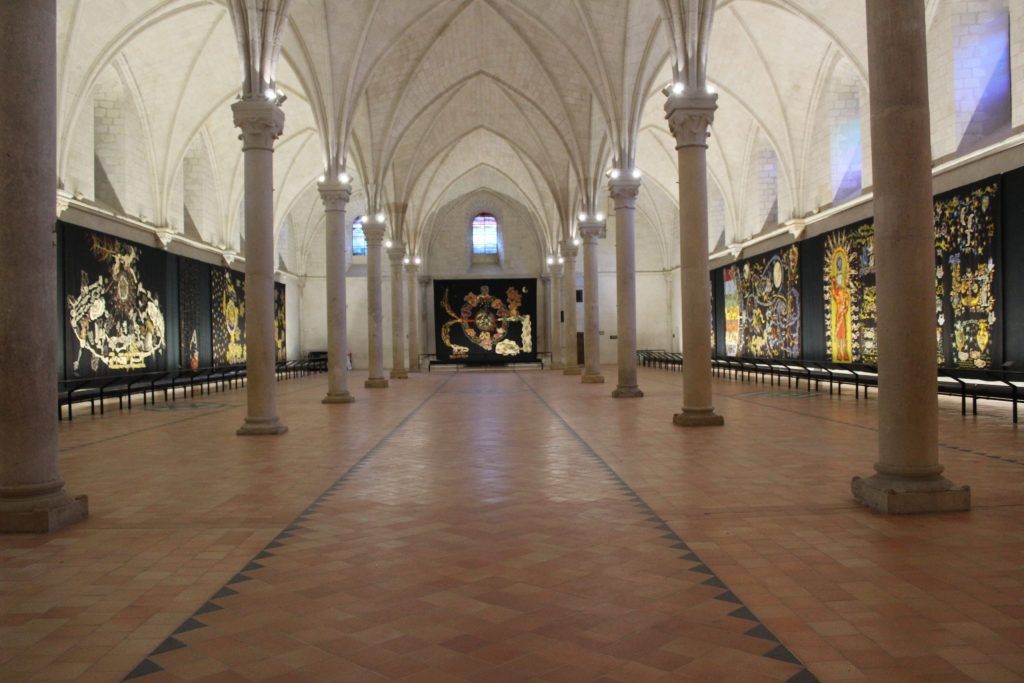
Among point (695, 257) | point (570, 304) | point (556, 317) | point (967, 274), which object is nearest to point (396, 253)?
point (570, 304)

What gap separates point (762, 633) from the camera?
3475mm

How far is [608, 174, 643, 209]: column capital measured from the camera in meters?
18.2

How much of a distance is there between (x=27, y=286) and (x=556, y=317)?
1203 inches

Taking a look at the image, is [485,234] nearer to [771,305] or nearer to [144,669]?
[771,305]

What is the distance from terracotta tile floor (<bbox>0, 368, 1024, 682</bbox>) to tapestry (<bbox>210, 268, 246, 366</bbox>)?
66.6 feet

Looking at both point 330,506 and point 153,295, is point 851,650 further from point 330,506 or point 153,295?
point 153,295

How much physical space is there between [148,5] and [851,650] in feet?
67.6

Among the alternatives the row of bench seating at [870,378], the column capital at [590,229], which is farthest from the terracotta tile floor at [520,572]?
the column capital at [590,229]

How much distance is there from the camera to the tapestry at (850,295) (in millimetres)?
20094

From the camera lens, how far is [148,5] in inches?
726

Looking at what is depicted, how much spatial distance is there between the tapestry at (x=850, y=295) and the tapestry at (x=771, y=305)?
87.8 inches

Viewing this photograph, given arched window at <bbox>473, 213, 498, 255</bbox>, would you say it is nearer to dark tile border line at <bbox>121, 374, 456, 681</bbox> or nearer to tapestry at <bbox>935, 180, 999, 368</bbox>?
tapestry at <bbox>935, 180, 999, 368</bbox>

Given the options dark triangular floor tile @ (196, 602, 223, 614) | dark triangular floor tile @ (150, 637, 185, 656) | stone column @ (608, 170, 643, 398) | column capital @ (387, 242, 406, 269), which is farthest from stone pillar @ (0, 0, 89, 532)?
column capital @ (387, 242, 406, 269)

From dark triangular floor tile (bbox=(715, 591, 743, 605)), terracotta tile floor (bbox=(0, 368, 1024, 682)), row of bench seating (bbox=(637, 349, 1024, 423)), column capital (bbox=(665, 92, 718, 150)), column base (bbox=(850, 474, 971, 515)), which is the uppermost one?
column capital (bbox=(665, 92, 718, 150))
